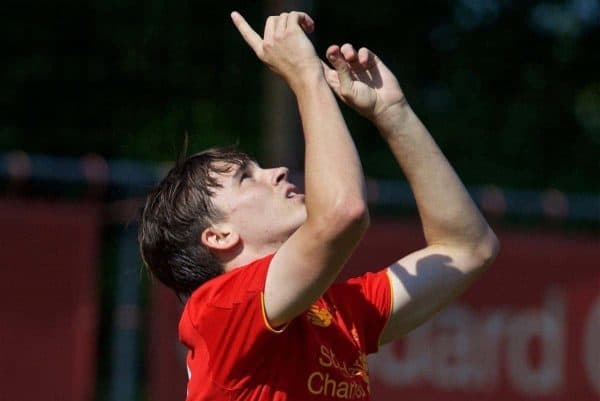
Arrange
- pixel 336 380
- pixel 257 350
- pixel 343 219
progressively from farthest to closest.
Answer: pixel 336 380 < pixel 257 350 < pixel 343 219

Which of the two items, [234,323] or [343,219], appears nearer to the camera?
[343,219]

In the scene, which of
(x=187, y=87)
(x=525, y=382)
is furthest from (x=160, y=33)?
(x=525, y=382)

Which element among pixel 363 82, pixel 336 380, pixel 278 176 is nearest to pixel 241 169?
pixel 278 176

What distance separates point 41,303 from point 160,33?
18.4 ft

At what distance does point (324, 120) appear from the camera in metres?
3.28

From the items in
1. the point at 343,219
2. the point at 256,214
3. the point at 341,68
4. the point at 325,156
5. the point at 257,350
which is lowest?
the point at 257,350

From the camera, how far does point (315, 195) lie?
3229 millimetres

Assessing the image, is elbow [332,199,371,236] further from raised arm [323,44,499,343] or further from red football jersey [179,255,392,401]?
raised arm [323,44,499,343]

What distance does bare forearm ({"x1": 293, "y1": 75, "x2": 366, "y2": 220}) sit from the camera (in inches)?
126

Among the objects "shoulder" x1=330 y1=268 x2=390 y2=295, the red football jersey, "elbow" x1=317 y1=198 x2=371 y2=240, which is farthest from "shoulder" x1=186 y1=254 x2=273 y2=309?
"shoulder" x1=330 y1=268 x2=390 y2=295

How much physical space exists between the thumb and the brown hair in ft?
1.21

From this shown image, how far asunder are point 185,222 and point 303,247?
19.6 inches

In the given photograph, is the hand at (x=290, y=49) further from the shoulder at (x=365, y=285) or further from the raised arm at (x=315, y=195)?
the shoulder at (x=365, y=285)

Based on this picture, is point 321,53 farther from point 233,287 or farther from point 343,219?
point 343,219
